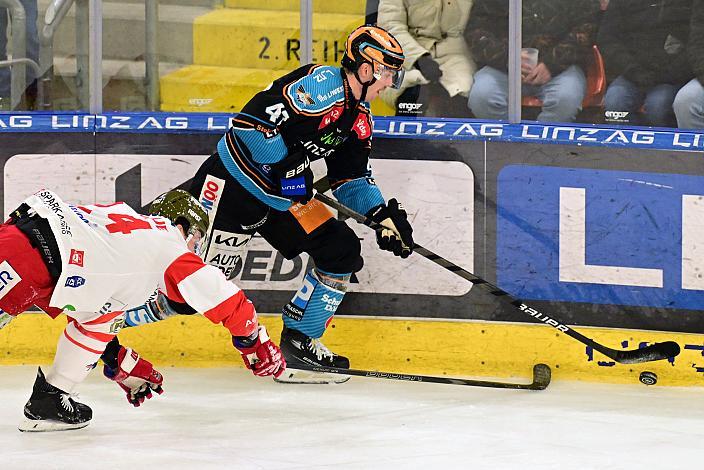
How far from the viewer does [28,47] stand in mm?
4898

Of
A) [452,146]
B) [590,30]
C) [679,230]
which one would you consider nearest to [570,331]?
[679,230]

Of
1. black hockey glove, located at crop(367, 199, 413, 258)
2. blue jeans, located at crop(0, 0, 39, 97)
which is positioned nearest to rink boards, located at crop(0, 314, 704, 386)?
black hockey glove, located at crop(367, 199, 413, 258)

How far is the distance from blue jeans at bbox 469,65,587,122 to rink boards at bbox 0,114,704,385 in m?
0.08

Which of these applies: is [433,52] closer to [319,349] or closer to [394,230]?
[394,230]

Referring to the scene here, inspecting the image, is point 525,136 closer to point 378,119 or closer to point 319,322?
point 378,119

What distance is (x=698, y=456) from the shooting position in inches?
142

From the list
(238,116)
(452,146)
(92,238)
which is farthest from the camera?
(452,146)

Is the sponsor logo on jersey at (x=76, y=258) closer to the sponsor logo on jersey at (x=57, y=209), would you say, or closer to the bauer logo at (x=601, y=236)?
the sponsor logo on jersey at (x=57, y=209)

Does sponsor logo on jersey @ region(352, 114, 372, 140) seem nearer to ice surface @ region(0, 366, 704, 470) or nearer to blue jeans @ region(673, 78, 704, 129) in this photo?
ice surface @ region(0, 366, 704, 470)

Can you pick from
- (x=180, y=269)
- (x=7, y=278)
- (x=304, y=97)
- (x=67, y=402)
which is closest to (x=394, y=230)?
(x=304, y=97)

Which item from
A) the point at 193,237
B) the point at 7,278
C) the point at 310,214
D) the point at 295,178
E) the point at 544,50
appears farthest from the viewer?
the point at 544,50

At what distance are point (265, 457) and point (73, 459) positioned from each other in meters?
0.56

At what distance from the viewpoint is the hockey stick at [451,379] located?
169 inches

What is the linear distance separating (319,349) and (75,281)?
1401mm
